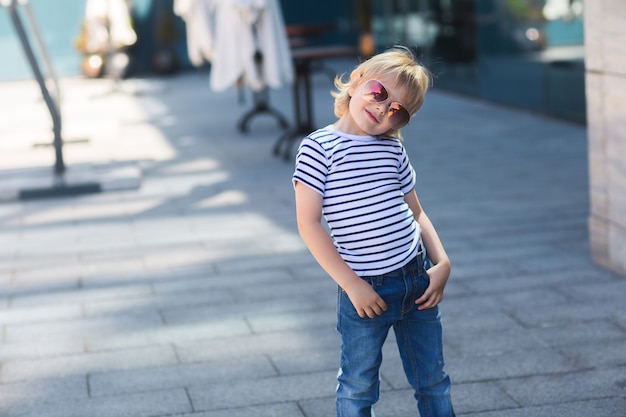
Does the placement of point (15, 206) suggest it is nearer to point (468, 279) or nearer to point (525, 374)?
point (468, 279)

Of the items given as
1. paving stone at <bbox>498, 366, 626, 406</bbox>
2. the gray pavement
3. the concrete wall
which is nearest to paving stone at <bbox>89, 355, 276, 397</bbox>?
the gray pavement

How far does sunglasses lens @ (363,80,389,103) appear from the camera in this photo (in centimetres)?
252

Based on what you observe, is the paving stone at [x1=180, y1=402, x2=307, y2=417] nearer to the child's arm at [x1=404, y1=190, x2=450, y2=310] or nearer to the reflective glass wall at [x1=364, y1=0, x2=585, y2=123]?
the child's arm at [x1=404, y1=190, x2=450, y2=310]

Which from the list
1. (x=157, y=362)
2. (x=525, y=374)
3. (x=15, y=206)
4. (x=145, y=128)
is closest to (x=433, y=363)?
(x=525, y=374)

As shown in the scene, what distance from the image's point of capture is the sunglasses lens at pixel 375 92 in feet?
8.26

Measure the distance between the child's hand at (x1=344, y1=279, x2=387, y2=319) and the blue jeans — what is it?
59mm

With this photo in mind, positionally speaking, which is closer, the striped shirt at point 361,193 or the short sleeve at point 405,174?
the striped shirt at point 361,193

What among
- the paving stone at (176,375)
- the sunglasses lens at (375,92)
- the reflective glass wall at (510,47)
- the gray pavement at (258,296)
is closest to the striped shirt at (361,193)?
the sunglasses lens at (375,92)

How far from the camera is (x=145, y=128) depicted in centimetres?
1298

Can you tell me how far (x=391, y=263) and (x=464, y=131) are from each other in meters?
8.84

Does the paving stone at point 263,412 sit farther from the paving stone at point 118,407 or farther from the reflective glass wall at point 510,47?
the reflective glass wall at point 510,47

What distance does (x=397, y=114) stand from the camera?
2.54 meters

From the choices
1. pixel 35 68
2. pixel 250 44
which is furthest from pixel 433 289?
pixel 250 44

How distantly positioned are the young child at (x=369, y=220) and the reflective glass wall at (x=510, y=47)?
7084 millimetres
